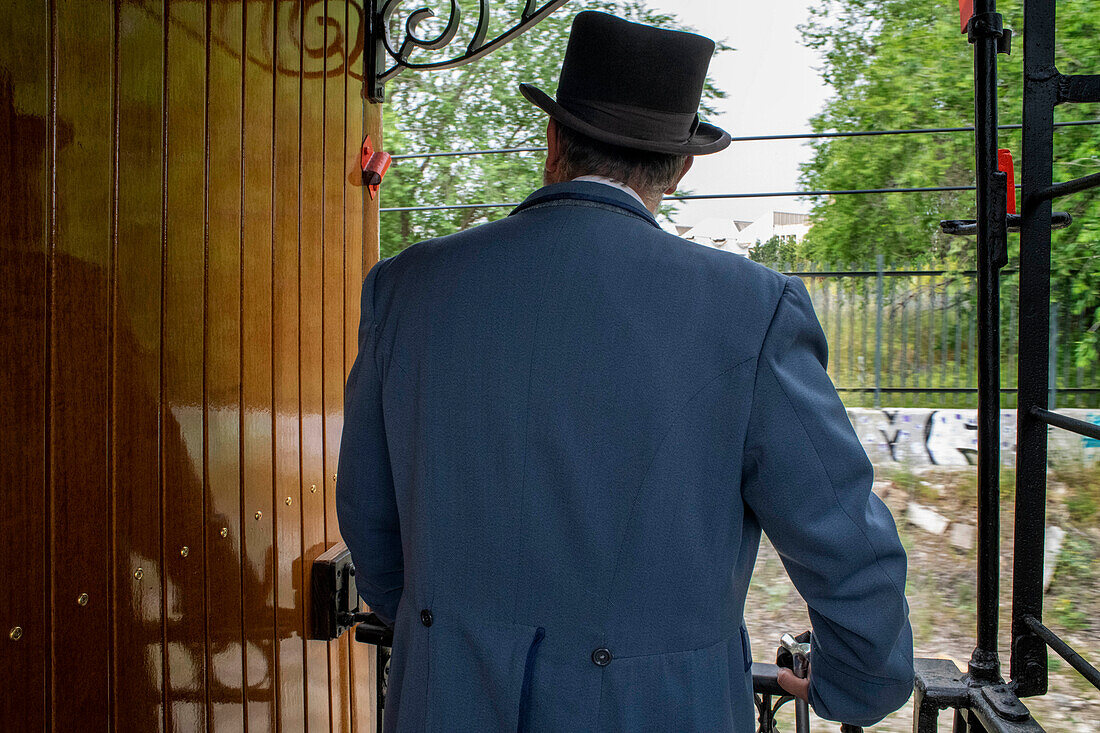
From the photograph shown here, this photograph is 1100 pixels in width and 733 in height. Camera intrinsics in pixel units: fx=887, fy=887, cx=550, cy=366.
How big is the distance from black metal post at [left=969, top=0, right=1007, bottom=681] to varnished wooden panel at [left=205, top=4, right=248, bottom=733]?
114cm

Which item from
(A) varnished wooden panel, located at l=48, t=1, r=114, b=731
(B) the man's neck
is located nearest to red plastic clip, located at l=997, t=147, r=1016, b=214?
(B) the man's neck

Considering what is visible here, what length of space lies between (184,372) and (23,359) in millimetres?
309

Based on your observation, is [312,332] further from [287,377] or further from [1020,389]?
[1020,389]

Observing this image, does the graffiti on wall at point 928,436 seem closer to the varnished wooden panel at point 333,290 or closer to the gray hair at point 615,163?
the varnished wooden panel at point 333,290

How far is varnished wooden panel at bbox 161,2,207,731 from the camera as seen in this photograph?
1.19 m

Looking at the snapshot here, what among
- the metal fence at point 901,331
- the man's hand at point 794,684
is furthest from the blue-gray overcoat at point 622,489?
the metal fence at point 901,331

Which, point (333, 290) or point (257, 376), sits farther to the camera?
point (333, 290)

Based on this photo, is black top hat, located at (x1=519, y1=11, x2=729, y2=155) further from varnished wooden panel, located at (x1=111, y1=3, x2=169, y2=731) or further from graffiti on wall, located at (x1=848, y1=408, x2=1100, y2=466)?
graffiti on wall, located at (x1=848, y1=408, x2=1100, y2=466)

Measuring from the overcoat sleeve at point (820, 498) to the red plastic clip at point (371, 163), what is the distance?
3.77 feet

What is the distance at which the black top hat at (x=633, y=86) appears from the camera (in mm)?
1100

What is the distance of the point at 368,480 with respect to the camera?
1248 mm

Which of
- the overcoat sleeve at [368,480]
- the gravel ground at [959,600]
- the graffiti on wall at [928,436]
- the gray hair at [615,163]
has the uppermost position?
the gray hair at [615,163]

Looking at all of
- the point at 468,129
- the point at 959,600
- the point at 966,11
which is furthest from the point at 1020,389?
the point at 468,129

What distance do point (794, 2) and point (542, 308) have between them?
21.9 ft
